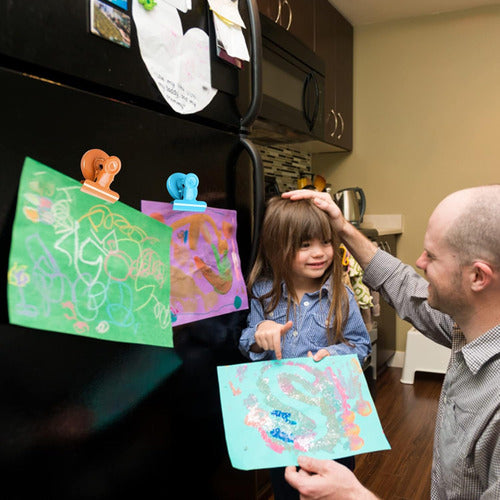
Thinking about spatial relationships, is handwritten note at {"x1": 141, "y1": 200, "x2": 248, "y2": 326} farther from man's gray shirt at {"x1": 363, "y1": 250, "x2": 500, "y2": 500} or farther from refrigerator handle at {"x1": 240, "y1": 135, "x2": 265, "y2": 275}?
man's gray shirt at {"x1": 363, "y1": 250, "x2": 500, "y2": 500}

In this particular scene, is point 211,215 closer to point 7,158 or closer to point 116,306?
point 116,306

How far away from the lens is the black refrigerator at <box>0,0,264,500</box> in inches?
24.5

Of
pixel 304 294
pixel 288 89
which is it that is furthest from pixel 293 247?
pixel 288 89

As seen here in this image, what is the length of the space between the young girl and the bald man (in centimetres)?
32

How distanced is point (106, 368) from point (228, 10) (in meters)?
0.72

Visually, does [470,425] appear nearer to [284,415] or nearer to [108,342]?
[284,415]

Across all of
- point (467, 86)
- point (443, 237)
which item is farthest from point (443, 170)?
point (443, 237)

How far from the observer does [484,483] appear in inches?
35.5

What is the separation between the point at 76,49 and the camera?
2.25ft

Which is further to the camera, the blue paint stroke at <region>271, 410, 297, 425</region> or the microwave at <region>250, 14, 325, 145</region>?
the microwave at <region>250, 14, 325, 145</region>

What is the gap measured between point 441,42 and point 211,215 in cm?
314

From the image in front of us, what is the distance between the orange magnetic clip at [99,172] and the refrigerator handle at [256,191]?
0.39m

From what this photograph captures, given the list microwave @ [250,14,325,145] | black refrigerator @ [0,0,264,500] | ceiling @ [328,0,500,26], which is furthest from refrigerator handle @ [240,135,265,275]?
ceiling @ [328,0,500,26]

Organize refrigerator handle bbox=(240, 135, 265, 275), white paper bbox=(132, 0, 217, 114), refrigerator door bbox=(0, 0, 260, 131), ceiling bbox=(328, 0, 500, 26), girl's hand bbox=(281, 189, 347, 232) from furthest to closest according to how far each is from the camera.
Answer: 1. ceiling bbox=(328, 0, 500, 26)
2. girl's hand bbox=(281, 189, 347, 232)
3. refrigerator handle bbox=(240, 135, 265, 275)
4. white paper bbox=(132, 0, 217, 114)
5. refrigerator door bbox=(0, 0, 260, 131)
